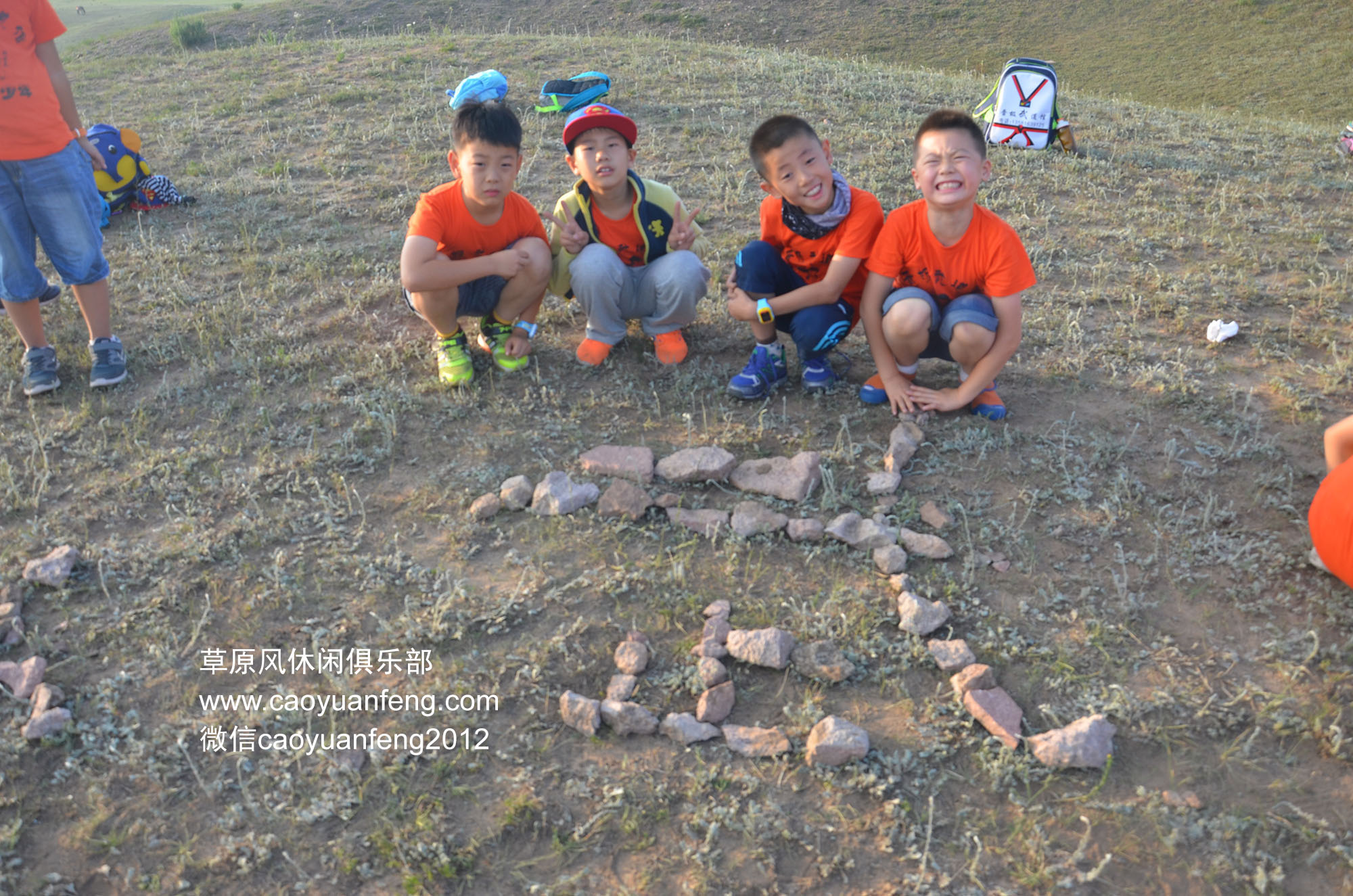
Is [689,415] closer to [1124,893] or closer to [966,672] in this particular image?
[966,672]

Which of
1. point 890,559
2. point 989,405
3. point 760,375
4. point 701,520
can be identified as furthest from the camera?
point 760,375

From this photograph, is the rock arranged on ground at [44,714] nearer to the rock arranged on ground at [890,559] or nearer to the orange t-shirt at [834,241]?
the rock arranged on ground at [890,559]

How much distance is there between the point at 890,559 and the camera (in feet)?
10.5

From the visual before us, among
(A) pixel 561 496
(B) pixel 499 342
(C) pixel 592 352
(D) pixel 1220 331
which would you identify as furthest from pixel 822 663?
(D) pixel 1220 331

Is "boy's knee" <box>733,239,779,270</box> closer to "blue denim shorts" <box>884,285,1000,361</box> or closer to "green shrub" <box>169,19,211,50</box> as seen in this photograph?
"blue denim shorts" <box>884,285,1000,361</box>

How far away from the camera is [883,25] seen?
18.7 metres

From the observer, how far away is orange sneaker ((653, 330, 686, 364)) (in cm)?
448

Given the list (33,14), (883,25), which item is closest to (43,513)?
→ (33,14)

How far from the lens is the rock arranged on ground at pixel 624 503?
3443mm

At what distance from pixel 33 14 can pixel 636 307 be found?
2902 millimetres

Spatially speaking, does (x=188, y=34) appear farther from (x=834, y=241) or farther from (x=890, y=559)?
(x=890, y=559)

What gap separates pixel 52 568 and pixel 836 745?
267 centimetres

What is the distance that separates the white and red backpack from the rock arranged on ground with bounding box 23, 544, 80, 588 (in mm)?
7102

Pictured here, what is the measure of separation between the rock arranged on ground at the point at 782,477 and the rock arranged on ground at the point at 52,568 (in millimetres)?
2349
